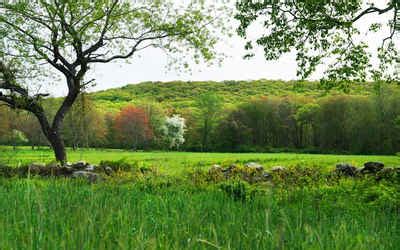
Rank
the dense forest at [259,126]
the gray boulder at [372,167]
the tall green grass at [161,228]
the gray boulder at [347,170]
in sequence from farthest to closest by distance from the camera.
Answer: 1. the dense forest at [259,126]
2. the gray boulder at [347,170]
3. the gray boulder at [372,167]
4. the tall green grass at [161,228]

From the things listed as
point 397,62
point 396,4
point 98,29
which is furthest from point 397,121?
point 98,29

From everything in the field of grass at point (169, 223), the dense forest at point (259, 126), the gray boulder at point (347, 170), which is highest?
the dense forest at point (259, 126)

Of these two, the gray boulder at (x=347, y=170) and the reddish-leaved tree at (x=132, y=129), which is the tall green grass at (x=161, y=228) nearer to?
the gray boulder at (x=347, y=170)

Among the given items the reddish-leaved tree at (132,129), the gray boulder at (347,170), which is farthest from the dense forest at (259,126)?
the gray boulder at (347,170)

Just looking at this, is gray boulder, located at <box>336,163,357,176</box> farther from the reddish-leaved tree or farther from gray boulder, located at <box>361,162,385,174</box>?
the reddish-leaved tree

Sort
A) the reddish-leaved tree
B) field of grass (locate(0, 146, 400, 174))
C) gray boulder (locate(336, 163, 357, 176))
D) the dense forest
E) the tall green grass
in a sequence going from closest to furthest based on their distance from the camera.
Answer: the tall green grass < field of grass (locate(0, 146, 400, 174)) < gray boulder (locate(336, 163, 357, 176)) < the dense forest < the reddish-leaved tree

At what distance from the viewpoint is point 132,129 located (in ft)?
303

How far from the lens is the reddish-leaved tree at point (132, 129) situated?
Result: 92.8 metres

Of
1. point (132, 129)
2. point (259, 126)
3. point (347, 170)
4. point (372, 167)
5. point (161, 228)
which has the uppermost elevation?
point (259, 126)

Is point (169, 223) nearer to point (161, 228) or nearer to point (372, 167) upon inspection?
point (161, 228)

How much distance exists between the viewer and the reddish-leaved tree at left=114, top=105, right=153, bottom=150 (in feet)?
304

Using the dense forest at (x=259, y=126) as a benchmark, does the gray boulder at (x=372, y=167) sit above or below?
below

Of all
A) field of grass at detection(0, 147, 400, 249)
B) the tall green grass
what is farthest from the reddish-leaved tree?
the tall green grass

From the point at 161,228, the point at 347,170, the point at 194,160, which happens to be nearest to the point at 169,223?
the point at 161,228
